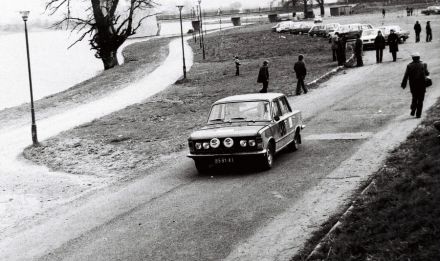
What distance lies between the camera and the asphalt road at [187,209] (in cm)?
895

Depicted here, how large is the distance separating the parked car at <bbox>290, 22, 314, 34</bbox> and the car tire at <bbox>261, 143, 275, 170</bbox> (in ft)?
167

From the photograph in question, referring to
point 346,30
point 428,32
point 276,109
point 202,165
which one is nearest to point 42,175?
point 202,165

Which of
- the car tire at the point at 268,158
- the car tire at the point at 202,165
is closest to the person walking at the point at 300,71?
the car tire at the point at 268,158

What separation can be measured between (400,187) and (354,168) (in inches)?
125

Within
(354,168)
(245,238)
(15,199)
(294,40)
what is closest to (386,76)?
(354,168)

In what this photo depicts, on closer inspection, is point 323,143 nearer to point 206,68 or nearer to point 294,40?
point 206,68

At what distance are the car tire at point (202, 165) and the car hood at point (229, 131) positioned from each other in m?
0.53

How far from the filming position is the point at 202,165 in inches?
513

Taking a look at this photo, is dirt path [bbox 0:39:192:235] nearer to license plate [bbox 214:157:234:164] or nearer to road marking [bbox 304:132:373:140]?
license plate [bbox 214:157:234:164]

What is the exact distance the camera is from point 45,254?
30.2ft

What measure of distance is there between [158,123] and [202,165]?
10025 millimetres

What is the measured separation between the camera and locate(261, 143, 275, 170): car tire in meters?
12.6

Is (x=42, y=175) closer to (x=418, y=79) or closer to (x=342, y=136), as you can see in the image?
(x=342, y=136)

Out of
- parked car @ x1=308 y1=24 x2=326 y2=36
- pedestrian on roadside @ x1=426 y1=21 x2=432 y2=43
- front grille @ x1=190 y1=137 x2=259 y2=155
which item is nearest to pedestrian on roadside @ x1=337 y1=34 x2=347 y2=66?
pedestrian on roadside @ x1=426 y1=21 x2=432 y2=43
